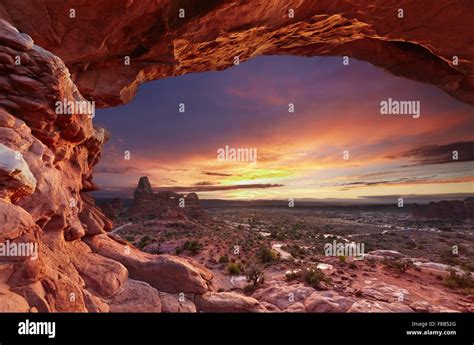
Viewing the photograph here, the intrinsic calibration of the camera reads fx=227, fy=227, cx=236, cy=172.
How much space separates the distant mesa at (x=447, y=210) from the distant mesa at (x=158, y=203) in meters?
63.9

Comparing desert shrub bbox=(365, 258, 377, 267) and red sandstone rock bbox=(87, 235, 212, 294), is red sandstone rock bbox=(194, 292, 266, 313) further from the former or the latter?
desert shrub bbox=(365, 258, 377, 267)

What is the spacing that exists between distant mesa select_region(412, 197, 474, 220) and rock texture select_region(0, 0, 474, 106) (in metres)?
66.2

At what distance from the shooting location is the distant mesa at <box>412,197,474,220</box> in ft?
187

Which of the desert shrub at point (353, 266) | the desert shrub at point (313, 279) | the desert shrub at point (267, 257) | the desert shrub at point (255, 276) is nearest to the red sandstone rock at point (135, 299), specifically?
the desert shrub at point (255, 276)

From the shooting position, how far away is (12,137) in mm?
4375

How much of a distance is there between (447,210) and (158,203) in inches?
3022

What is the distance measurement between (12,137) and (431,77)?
1671 centimetres

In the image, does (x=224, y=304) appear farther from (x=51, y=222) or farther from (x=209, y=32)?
(x=209, y=32)

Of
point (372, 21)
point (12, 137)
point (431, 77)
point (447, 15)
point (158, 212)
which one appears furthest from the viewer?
point (158, 212)

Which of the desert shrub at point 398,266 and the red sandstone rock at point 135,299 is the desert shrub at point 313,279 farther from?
the red sandstone rock at point 135,299

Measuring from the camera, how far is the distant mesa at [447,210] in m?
57.1
